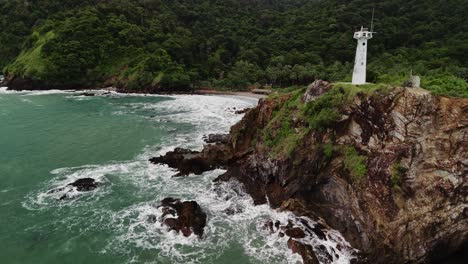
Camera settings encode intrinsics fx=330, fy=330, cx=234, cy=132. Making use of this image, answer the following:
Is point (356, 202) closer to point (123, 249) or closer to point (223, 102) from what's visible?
point (123, 249)

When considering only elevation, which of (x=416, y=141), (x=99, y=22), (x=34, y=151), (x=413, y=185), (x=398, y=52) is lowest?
(x=34, y=151)

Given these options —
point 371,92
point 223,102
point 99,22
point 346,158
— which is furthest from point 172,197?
point 99,22

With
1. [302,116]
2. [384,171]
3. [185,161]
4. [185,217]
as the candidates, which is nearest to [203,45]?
[185,161]

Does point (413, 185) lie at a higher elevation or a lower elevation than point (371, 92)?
lower

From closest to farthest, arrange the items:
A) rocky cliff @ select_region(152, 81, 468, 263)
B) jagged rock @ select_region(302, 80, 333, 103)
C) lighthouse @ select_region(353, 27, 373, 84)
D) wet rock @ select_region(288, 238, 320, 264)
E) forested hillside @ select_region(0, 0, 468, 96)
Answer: rocky cliff @ select_region(152, 81, 468, 263) < wet rock @ select_region(288, 238, 320, 264) < jagged rock @ select_region(302, 80, 333, 103) < lighthouse @ select_region(353, 27, 373, 84) < forested hillside @ select_region(0, 0, 468, 96)

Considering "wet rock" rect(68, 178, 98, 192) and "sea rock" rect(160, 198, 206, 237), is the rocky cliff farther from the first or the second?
"wet rock" rect(68, 178, 98, 192)

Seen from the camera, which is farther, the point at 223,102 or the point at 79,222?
the point at 223,102

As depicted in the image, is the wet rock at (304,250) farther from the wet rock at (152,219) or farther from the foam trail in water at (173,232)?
the wet rock at (152,219)

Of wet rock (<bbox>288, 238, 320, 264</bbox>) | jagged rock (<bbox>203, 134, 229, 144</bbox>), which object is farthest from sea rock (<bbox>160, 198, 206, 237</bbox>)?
jagged rock (<bbox>203, 134, 229, 144</bbox>)
